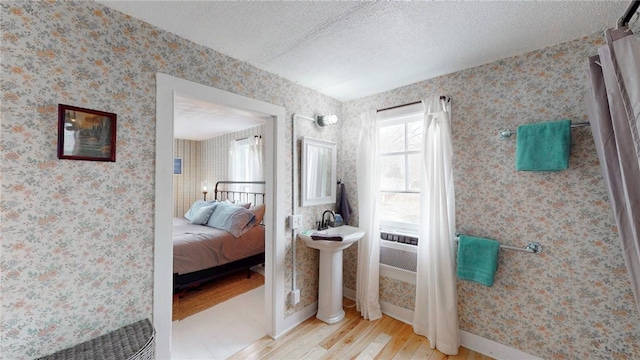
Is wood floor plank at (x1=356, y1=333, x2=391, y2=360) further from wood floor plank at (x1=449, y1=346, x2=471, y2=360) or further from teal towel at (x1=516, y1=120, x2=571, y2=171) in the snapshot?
teal towel at (x1=516, y1=120, x2=571, y2=171)

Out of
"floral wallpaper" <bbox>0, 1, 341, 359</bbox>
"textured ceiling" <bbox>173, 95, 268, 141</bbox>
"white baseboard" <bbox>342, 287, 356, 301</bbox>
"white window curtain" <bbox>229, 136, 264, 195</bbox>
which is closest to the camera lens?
"floral wallpaper" <bbox>0, 1, 341, 359</bbox>

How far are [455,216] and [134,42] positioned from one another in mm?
2587

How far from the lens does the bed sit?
2.91m

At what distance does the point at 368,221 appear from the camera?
2.59 metres

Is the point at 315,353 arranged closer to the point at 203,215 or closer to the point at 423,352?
the point at 423,352

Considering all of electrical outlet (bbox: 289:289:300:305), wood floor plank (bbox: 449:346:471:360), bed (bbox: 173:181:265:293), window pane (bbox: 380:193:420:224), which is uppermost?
window pane (bbox: 380:193:420:224)

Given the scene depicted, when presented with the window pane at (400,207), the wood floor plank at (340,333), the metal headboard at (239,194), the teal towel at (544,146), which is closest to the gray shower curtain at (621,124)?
the teal towel at (544,146)

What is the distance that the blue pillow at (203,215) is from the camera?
12.8 ft

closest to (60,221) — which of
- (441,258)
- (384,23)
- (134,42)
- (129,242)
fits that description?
(129,242)

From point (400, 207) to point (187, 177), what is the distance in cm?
481

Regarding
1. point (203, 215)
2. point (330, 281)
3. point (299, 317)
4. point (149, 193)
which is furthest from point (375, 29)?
point (203, 215)

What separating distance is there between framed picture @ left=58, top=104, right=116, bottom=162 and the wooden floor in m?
1.76

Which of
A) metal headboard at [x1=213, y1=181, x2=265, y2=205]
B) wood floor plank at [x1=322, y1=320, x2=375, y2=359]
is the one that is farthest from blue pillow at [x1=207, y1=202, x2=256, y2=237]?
wood floor plank at [x1=322, y1=320, x2=375, y2=359]

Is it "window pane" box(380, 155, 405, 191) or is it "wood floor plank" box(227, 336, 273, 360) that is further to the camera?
"window pane" box(380, 155, 405, 191)
